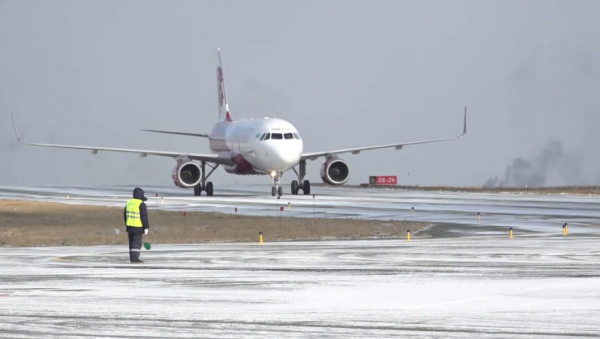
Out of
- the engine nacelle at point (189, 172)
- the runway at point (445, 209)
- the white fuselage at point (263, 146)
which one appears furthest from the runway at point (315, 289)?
the engine nacelle at point (189, 172)

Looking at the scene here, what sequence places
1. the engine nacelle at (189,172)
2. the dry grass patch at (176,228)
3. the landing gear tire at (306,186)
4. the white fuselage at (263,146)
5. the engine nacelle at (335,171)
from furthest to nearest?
the engine nacelle at (335,171) → the landing gear tire at (306,186) → the engine nacelle at (189,172) → the white fuselage at (263,146) → the dry grass patch at (176,228)

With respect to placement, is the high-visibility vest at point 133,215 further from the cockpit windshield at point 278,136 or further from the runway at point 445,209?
the cockpit windshield at point 278,136

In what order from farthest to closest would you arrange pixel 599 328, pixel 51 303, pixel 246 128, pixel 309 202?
pixel 246 128, pixel 309 202, pixel 51 303, pixel 599 328

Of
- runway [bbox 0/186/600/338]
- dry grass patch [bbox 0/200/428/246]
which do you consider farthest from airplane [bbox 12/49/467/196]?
runway [bbox 0/186/600/338]

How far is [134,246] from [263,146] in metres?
42.5

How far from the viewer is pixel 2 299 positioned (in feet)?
59.4

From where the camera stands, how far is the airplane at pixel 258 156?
224ft

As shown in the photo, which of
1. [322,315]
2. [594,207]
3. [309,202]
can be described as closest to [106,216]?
[309,202]

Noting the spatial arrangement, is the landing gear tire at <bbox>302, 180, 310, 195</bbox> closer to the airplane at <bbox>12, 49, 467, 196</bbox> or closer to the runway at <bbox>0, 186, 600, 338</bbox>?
the airplane at <bbox>12, 49, 467, 196</bbox>

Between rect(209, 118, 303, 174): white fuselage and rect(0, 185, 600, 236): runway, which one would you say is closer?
rect(0, 185, 600, 236): runway

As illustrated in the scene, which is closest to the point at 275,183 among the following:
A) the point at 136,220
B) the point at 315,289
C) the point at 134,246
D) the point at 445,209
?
the point at 445,209

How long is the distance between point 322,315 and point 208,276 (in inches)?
253

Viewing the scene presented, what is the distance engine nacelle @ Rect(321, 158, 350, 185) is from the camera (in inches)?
2879

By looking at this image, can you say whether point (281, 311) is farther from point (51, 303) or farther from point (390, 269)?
point (390, 269)
